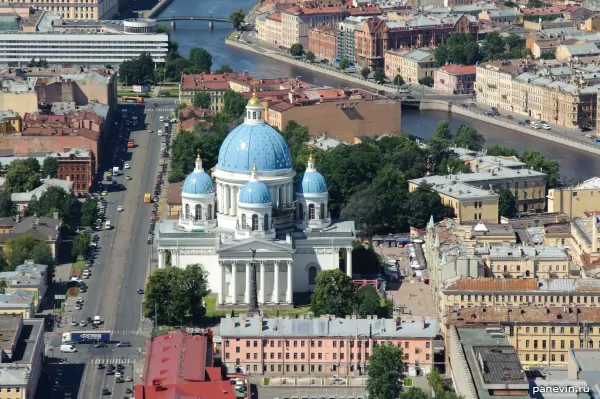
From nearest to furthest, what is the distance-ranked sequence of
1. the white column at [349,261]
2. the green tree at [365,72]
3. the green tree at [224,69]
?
the white column at [349,261] < the green tree at [224,69] < the green tree at [365,72]

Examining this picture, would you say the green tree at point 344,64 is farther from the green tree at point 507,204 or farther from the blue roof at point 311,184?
the blue roof at point 311,184

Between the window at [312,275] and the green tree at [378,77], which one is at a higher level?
the green tree at [378,77]

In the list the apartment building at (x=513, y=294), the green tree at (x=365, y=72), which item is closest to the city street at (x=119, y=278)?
the apartment building at (x=513, y=294)

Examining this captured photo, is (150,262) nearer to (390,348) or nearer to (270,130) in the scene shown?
(270,130)

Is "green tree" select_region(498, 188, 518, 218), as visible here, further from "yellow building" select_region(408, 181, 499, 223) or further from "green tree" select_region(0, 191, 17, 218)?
"green tree" select_region(0, 191, 17, 218)

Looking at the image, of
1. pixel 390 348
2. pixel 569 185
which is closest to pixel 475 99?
pixel 569 185

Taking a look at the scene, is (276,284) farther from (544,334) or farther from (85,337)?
(544,334)
